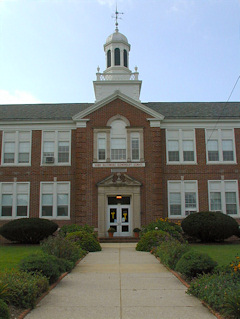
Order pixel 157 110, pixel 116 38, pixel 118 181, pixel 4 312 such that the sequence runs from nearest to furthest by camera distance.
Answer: pixel 4 312
pixel 118 181
pixel 157 110
pixel 116 38

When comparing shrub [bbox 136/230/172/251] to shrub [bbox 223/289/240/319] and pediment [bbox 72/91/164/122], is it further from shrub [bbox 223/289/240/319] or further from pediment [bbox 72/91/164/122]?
shrub [bbox 223/289/240/319]

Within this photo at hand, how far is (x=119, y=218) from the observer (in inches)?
985

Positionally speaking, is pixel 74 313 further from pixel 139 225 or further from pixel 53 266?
pixel 139 225

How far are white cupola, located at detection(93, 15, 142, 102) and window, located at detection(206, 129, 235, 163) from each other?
638 centimetres

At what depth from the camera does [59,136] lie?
87.3 feet

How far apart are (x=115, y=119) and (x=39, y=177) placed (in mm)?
6658

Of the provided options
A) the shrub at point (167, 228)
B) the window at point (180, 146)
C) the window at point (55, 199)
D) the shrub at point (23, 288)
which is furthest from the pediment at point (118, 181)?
the shrub at point (23, 288)

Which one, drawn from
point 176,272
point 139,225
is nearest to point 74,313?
point 176,272

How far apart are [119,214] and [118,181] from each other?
2.28m

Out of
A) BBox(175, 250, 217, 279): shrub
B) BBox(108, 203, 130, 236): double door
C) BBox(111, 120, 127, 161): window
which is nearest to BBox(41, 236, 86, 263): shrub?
BBox(175, 250, 217, 279): shrub

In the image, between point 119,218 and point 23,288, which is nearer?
point 23,288

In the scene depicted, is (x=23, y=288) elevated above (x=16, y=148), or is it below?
below

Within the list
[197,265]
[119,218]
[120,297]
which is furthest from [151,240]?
[120,297]

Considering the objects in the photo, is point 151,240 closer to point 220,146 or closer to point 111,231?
point 111,231
